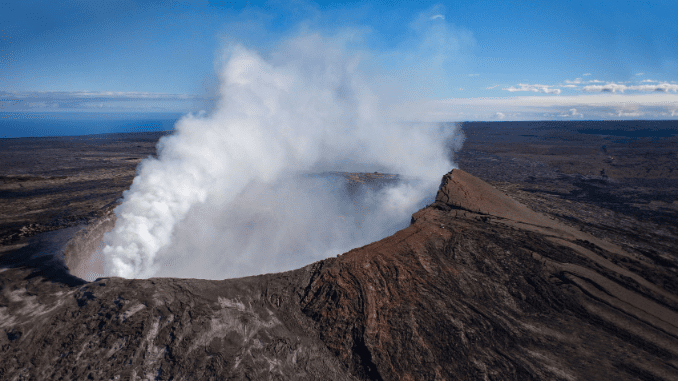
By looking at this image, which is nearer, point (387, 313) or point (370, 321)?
point (370, 321)

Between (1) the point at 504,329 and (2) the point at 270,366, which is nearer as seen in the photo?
(2) the point at 270,366

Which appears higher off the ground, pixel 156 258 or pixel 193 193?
pixel 193 193

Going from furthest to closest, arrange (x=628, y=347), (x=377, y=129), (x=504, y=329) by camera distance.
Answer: (x=377, y=129) < (x=504, y=329) < (x=628, y=347)

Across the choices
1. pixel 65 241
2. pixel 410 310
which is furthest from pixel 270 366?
pixel 65 241

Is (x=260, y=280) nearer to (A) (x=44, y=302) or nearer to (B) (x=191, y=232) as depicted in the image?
(A) (x=44, y=302)

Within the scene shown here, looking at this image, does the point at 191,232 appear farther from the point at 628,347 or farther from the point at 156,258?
the point at 628,347

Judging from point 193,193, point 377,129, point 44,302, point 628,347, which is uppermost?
point 377,129

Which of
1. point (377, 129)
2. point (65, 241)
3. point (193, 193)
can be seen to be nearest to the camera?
point (65, 241)
